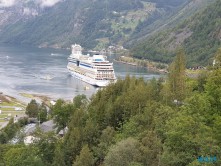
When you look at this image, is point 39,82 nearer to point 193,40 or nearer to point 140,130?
point 140,130

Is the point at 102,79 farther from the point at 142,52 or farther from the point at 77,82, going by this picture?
the point at 142,52

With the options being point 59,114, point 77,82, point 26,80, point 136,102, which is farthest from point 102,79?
point 136,102

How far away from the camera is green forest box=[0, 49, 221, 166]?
67.4 ft

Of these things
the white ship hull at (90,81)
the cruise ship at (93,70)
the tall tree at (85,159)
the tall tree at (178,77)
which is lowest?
the white ship hull at (90,81)

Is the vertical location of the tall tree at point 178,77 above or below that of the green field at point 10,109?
above

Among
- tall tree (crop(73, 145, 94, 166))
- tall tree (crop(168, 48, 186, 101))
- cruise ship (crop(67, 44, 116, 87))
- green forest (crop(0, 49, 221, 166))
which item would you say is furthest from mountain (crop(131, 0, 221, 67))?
tall tree (crop(73, 145, 94, 166))

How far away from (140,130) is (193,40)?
449ft

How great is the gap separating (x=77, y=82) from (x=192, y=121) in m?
92.9

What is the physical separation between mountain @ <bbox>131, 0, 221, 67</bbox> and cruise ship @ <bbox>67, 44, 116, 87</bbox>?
115 feet

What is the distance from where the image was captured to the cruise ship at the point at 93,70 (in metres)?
109

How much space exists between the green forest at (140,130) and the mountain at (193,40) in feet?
330

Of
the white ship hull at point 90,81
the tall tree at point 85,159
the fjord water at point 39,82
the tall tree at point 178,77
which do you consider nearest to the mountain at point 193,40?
the white ship hull at point 90,81

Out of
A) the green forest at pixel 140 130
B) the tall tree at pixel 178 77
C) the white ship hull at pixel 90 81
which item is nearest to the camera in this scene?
the green forest at pixel 140 130

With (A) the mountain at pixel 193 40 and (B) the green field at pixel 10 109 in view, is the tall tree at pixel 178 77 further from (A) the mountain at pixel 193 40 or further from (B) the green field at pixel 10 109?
(A) the mountain at pixel 193 40
